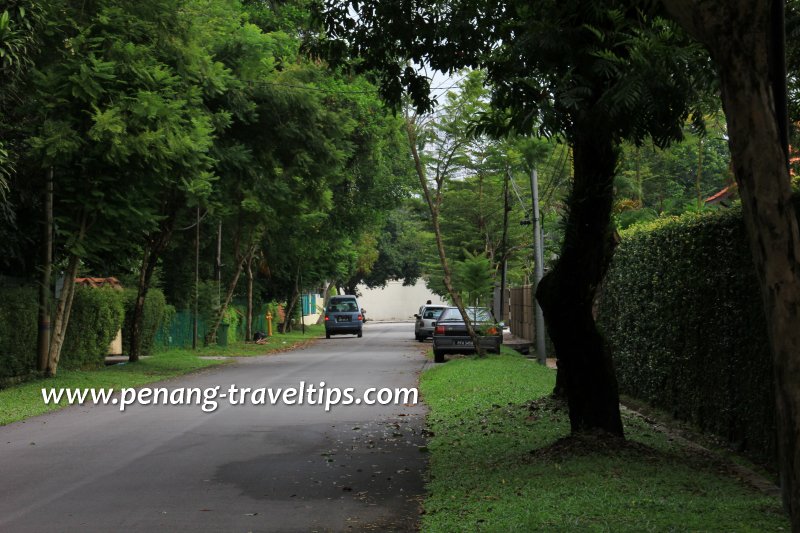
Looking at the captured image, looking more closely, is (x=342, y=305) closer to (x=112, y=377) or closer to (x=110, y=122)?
(x=112, y=377)

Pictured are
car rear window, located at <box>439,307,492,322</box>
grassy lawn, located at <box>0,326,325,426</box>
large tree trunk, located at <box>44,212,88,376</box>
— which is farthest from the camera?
car rear window, located at <box>439,307,492,322</box>

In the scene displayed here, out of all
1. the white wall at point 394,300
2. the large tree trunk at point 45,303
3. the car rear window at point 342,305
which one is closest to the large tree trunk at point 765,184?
the large tree trunk at point 45,303

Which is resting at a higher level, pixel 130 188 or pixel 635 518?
pixel 130 188

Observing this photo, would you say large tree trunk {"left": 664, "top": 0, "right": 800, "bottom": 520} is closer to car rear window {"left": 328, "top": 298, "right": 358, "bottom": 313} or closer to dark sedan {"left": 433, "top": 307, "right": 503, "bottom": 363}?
dark sedan {"left": 433, "top": 307, "right": 503, "bottom": 363}

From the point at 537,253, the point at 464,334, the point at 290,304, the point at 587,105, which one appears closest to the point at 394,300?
the point at 290,304

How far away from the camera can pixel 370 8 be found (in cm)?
1277

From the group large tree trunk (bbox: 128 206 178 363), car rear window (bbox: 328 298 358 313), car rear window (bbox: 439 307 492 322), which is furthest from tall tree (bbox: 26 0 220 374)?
car rear window (bbox: 328 298 358 313)

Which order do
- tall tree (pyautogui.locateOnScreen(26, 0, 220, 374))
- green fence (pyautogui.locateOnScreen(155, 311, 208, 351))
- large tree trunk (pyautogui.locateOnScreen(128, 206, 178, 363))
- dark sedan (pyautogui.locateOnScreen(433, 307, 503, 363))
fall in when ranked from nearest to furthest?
tall tree (pyautogui.locateOnScreen(26, 0, 220, 374))
large tree trunk (pyautogui.locateOnScreen(128, 206, 178, 363))
dark sedan (pyautogui.locateOnScreen(433, 307, 503, 363))
green fence (pyautogui.locateOnScreen(155, 311, 208, 351))

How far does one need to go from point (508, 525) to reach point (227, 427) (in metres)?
7.56

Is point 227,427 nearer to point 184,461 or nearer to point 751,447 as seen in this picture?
point 184,461

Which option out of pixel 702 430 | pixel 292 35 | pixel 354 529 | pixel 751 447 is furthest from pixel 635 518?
pixel 292 35

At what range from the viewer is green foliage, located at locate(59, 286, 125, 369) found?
23469 mm

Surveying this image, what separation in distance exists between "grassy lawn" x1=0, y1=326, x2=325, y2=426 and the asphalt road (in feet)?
2.48

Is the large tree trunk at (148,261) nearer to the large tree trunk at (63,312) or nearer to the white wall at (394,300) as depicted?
the large tree trunk at (63,312)
